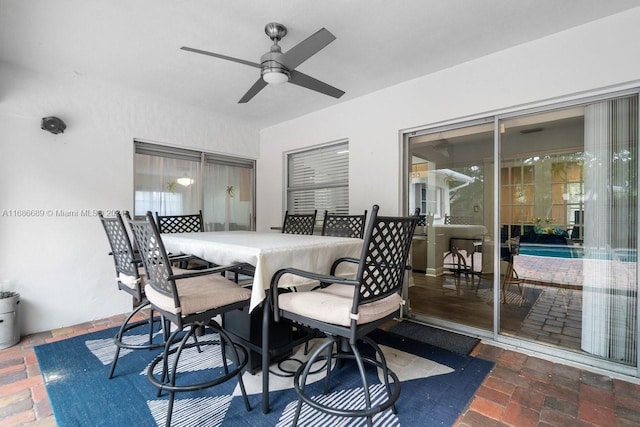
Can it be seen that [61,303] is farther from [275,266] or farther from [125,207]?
[275,266]

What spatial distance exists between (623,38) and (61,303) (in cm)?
521

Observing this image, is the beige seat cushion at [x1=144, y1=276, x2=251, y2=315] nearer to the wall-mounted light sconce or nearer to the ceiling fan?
the ceiling fan

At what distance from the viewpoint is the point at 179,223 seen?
3.51 m

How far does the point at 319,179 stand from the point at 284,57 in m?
2.37

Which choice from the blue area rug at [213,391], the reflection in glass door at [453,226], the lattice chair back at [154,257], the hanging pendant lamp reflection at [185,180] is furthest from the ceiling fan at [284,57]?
the hanging pendant lamp reflection at [185,180]

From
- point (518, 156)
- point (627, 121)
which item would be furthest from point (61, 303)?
point (627, 121)

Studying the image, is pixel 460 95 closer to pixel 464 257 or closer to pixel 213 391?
pixel 464 257

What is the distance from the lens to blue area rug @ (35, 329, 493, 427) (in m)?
1.71

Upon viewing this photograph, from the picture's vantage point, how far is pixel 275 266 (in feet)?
5.68

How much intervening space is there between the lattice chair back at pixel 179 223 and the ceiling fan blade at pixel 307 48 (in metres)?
2.20

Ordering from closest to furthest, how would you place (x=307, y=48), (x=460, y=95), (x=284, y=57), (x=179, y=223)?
(x=307, y=48) → (x=284, y=57) → (x=460, y=95) → (x=179, y=223)

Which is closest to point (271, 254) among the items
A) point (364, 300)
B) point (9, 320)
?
point (364, 300)

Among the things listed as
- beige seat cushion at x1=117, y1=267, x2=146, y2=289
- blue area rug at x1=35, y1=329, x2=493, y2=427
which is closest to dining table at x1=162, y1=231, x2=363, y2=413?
blue area rug at x1=35, y1=329, x2=493, y2=427

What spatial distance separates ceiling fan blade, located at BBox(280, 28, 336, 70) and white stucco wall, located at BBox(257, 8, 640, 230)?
4.23 feet
